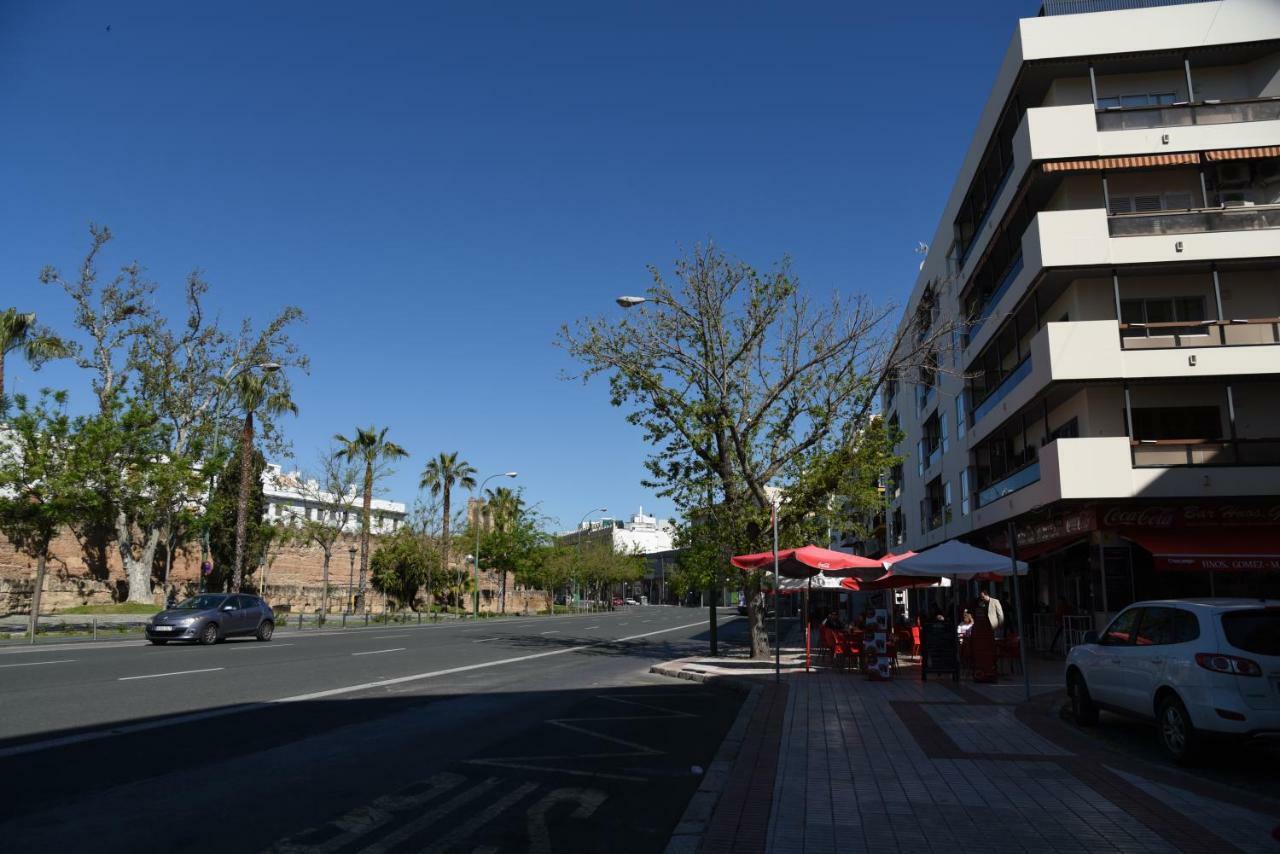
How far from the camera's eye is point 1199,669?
337 inches

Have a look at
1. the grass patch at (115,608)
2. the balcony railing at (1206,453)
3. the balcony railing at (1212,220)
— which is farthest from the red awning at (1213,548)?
the grass patch at (115,608)

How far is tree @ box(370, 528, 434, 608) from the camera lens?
55.7 m

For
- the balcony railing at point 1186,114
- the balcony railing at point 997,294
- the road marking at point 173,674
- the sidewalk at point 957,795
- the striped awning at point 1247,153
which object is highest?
the balcony railing at point 1186,114

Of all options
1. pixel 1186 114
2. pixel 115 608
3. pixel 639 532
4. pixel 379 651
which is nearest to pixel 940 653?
pixel 379 651

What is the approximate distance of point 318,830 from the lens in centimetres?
576

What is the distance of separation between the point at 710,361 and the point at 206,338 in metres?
32.0

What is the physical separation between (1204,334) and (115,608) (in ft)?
139

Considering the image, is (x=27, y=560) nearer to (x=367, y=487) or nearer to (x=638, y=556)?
(x=367, y=487)

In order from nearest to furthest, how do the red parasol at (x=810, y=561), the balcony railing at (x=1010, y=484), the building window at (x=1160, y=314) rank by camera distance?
the red parasol at (x=810, y=561) < the building window at (x=1160, y=314) < the balcony railing at (x=1010, y=484)

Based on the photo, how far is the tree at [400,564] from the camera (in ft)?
183

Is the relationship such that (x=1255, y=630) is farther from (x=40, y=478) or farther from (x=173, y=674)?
(x=40, y=478)

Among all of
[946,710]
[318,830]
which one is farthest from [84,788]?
[946,710]

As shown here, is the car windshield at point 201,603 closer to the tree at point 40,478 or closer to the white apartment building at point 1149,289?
the tree at point 40,478

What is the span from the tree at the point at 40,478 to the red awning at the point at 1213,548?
98.9ft
